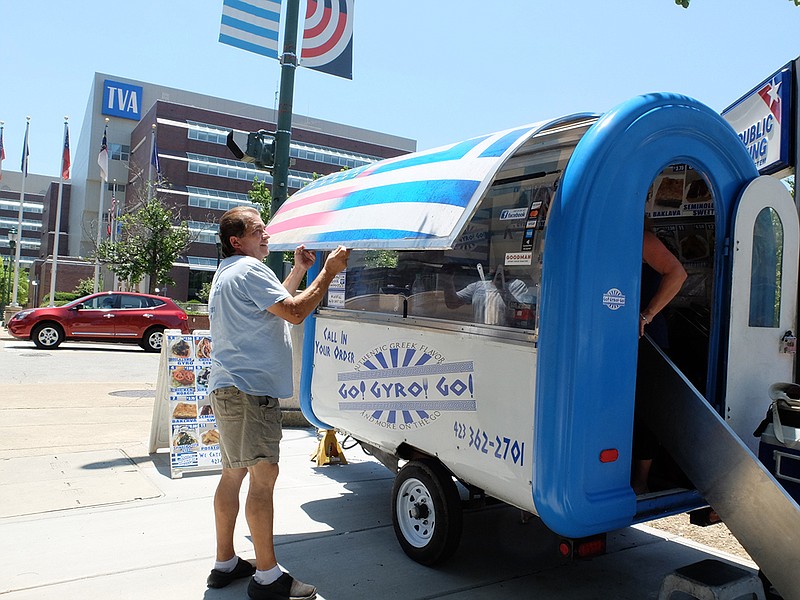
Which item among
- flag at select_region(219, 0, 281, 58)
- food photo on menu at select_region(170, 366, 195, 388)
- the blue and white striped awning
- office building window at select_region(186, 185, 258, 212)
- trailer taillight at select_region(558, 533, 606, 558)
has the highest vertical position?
office building window at select_region(186, 185, 258, 212)

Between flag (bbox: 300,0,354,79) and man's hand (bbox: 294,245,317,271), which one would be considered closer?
man's hand (bbox: 294,245,317,271)

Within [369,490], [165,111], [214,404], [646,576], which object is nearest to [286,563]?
[214,404]

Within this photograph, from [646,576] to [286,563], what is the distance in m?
2.21

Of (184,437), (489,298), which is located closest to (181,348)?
(184,437)

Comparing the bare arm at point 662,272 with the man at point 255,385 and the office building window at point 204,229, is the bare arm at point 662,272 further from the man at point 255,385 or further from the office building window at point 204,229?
the office building window at point 204,229

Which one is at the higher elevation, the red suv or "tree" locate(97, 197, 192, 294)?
"tree" locate(97, 197, 192, 294)

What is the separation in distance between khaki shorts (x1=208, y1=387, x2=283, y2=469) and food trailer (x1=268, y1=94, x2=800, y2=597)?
940 millimetres

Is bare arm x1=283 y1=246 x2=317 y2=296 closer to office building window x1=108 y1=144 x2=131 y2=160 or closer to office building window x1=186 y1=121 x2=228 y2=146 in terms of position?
office building window x1=186 y1=121 x2=228 y2=146

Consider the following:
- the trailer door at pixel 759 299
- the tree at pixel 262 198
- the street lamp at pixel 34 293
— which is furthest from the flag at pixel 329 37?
the street lamp at pixel 34 293

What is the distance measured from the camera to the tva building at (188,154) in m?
53.9

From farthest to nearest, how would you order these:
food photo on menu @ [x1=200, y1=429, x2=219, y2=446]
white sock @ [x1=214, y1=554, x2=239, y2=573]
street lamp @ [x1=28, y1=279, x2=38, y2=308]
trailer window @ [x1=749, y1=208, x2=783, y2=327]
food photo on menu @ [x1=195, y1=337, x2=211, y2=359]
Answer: street lamp @ [x1=28, y1=279, x2=38, y2=308] < food photo on menu @ [x1=195, y1=337, x2=211, y2=359] < food photo on menu @ [x1=200, y1=429, x2=219, y2=446] < trailer window @ [x1=749, y1=208, x2=783, y2=327] < white sock @ [x1=214, y1=554, x2=239, y2=573]

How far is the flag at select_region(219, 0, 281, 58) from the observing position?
295 inches

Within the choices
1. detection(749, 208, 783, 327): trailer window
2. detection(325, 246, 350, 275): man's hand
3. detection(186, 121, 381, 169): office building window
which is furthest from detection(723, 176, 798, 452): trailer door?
detection(186, 121, 381, 169): office building window

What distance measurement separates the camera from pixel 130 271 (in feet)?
108
